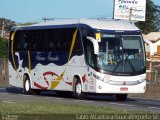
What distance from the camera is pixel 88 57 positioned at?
2703 cm

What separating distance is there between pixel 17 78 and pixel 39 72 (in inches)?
109

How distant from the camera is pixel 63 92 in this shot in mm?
31781

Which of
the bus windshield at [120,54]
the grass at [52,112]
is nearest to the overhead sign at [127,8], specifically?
the bus windshield at [120,54]

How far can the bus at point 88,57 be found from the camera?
26.6 metres

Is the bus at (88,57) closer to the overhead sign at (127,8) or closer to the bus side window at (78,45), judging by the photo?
the bus side window at (78,45)

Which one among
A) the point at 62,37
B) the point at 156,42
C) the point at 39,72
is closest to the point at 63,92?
the point at 39,72

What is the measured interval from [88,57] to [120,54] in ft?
4.76

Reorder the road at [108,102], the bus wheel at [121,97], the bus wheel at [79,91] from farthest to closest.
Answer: the bus wheel at [121,97] < the bus wheel at [79,91] < the road at [108,102]

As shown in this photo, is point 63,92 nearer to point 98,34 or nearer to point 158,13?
point 98,34

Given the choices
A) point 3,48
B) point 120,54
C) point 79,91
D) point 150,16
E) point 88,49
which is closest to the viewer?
point 120,54

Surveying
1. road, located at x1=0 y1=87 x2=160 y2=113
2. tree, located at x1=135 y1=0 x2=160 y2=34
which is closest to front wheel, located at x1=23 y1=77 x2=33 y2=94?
road, located at x1=0 y1=87 x2=160 y2=113

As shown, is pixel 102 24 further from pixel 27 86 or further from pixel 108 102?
pixel 27 86

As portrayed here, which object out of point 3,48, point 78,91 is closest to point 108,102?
point 78,91

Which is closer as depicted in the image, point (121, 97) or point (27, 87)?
point (121, 97)
